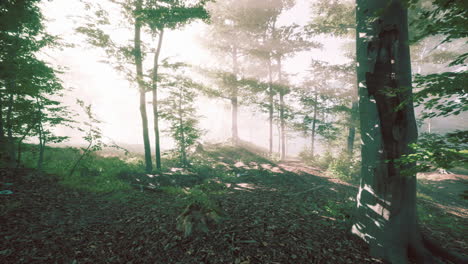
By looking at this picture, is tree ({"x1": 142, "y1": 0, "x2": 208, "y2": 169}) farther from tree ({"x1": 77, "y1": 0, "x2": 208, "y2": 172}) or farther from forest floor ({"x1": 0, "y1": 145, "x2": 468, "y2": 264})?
forest floor ({"x1": 0, "y1": 145, "x2": 468, "y2": 264})

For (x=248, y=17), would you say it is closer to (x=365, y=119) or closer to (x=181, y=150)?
(x=181, y=150)

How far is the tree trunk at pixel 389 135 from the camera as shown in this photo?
3355 millimetres

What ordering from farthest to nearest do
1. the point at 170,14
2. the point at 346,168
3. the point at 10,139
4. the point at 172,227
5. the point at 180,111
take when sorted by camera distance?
the point at 346,168, the point at 180,111, the point at 170,14, the point at 10,139, the point at 172,227

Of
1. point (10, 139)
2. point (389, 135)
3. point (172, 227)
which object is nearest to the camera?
point (389, 135)

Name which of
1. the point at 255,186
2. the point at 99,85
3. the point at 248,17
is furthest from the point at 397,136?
the point at 99,85

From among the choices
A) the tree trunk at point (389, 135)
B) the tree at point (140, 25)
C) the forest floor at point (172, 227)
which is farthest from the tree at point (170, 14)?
the tree trunk at point (389, 135)

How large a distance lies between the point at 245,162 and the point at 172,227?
909cm

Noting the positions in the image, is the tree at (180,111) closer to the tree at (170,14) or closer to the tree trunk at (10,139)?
the tree at (170,14)

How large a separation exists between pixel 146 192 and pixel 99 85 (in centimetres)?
4152

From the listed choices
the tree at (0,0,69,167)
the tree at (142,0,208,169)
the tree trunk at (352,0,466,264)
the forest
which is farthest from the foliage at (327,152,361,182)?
the tree at (0,0,69,167)

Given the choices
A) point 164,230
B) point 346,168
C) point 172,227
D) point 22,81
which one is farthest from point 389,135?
point 22,81

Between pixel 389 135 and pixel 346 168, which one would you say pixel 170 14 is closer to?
pixel 389 135

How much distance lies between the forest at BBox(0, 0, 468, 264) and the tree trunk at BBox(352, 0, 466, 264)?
21mm

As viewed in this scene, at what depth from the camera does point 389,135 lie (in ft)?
11.1
